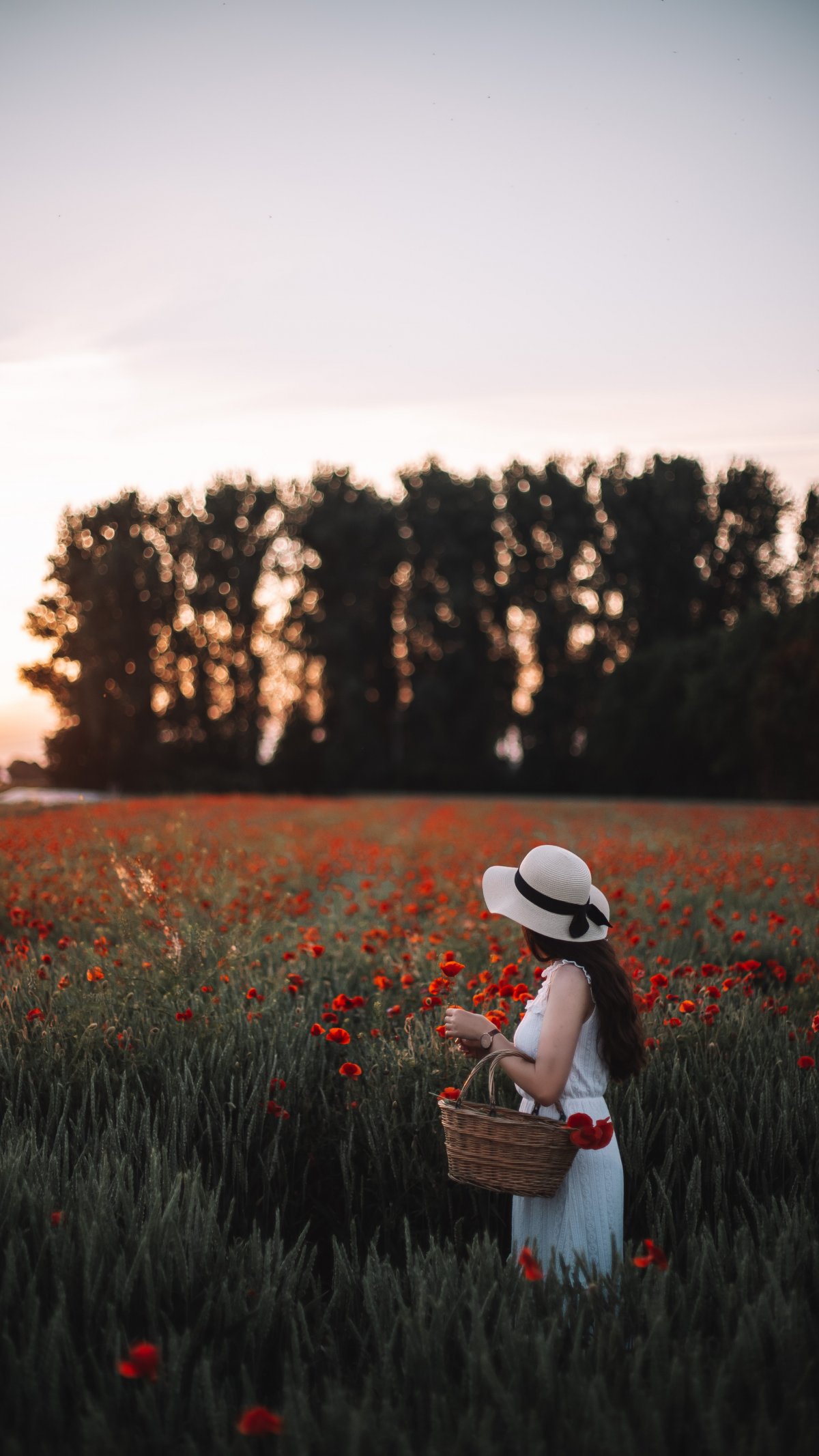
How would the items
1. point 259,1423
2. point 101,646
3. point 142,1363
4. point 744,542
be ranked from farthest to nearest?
1. point 744,542
2. point 101,646
3. point 142,1363
4. point 259,1423

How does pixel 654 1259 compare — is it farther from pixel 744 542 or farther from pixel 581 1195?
pixel 744 542

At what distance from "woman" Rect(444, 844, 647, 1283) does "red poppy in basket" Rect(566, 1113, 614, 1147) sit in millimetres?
143

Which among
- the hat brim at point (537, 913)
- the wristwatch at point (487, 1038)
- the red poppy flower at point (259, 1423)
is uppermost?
the hat brim at point (537, 913)

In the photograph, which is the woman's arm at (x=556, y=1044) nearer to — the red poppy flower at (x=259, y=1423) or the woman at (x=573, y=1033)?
the woman at (x=573, y=1033)

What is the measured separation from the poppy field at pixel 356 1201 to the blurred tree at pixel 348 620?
114 feet

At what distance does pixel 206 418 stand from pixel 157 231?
Result: 406cm

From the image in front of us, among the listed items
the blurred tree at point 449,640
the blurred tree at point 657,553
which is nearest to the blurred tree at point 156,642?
the blurred tree at point 449,640

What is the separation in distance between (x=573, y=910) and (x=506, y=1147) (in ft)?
2.13

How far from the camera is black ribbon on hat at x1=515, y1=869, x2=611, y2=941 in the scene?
8.23ft

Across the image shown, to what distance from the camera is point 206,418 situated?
540 inches

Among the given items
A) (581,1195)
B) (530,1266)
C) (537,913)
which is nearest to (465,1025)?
(537,913)

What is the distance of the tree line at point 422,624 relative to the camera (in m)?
40.4

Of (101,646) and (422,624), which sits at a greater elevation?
(422,624)

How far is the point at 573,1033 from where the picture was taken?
2.37 meters
